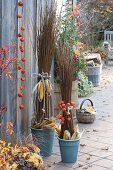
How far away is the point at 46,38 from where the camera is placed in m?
4.15

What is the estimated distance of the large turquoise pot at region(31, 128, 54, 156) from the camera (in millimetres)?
4199

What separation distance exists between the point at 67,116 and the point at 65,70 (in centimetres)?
49

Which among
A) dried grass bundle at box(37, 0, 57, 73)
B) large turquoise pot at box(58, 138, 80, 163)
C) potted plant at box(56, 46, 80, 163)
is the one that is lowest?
large turquoise pot at box(58, 138, 80, 163)

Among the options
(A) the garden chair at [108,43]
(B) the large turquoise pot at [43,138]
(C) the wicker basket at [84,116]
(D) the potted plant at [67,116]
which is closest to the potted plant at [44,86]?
(B) the large turquoise pot at [43,138]

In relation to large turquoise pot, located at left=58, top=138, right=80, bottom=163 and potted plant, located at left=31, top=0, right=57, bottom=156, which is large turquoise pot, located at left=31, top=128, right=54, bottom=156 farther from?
large turquoise pot, located at left=58, top=138, right=80, bottom=163

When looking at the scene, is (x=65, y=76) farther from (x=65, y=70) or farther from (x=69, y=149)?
(x=69, y=149)

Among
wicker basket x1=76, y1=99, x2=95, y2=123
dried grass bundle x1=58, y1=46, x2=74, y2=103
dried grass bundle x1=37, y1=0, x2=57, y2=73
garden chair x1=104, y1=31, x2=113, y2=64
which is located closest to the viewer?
dried grass bundle x1=58, y1=46, x2=74, y2=103

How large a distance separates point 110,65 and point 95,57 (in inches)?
142

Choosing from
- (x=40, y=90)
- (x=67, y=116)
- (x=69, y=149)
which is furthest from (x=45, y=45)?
(x=69, y=149)

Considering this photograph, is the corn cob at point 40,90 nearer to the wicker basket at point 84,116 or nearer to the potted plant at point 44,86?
the potted plant at point 44,86

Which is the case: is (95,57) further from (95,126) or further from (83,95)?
(95,126)

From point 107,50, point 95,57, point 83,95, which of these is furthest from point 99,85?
point 107,50

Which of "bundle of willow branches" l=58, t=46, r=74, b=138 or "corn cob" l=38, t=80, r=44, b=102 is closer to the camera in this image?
"bundle of willow branches" l=58, t=46, r=74, b=138

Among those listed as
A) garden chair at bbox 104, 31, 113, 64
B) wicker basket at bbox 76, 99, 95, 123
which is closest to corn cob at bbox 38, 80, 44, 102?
wicker basket at bbox 76, 99, 95, 123
